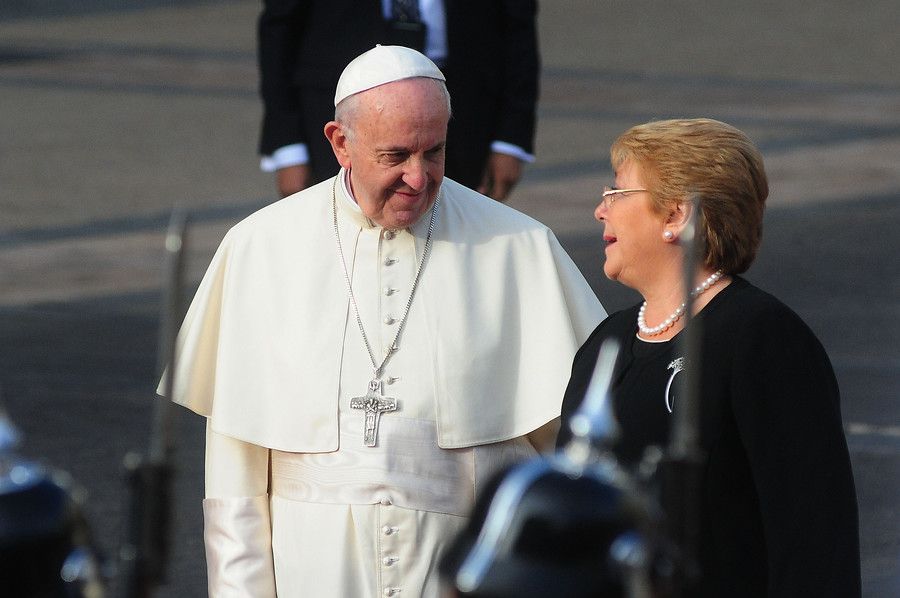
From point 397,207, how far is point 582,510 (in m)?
1.80

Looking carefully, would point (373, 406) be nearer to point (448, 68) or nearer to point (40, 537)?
point (40, 537)

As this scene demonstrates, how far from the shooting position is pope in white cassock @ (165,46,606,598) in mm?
3107

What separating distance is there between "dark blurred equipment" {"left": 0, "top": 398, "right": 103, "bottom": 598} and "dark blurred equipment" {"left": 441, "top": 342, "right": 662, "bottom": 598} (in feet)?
0.98

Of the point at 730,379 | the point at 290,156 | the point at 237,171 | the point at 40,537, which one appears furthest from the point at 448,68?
the point at 237,171

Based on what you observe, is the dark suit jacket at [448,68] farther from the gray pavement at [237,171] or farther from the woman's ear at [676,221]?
the woman's ear at [676,221]

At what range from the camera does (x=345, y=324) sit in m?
3.22

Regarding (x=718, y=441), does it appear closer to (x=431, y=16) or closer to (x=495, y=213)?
(x=495, y=213)

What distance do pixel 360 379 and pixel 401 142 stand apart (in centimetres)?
45

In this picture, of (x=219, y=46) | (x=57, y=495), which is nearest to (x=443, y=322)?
(x=57, y=495)

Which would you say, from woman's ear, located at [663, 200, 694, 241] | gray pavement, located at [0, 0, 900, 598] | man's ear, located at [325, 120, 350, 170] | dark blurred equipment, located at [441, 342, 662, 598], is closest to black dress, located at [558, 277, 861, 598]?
woman's ear, located at [663, 200, 694, 241]

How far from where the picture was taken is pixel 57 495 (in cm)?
141

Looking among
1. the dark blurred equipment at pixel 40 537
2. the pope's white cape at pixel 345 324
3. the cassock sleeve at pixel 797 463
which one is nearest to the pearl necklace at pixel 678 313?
the cassock sleeve at pixel 797 463

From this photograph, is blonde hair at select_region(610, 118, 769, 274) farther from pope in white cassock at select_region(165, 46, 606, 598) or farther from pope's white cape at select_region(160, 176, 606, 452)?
pope's white cape at select_region(160, 176, 606, 452)

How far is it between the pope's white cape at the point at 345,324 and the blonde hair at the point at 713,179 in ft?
1.94
